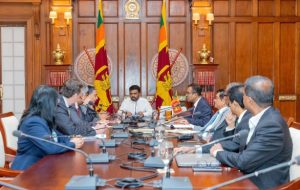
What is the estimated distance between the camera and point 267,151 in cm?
256

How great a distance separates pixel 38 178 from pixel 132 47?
20.2 feet

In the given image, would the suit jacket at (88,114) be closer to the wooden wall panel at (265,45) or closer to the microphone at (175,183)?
the wooden wall panel at (265,45)

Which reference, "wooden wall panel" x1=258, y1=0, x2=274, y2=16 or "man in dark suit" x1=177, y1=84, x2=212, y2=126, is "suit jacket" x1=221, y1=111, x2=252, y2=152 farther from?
"wooden wall panel" x1=258, y1=0, x2=274, y2=16

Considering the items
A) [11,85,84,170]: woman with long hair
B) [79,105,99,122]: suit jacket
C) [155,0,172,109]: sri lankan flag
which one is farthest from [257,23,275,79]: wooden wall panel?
[11,85,84,170]: woman with long hair

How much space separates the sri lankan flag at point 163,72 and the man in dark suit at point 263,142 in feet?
16.2

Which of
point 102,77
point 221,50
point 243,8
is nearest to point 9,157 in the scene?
point 102,77

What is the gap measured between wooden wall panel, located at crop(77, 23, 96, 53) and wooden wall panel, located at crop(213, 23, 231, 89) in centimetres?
218

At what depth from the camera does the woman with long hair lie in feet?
10.1

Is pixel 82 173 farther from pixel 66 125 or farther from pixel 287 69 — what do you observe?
pixel 287 69

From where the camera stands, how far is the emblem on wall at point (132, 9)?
827cm

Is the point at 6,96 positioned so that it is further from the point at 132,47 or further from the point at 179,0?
the point at 179,0

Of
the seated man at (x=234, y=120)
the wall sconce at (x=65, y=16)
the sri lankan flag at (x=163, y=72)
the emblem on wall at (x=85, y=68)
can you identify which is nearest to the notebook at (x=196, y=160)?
the seated man at (x=234, y=120)

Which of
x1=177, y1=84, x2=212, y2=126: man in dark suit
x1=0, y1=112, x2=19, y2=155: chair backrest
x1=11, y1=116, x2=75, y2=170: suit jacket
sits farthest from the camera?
x1=177, y1=84, x2=212, y2=126: man in dark suit

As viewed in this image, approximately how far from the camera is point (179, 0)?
326 inches
